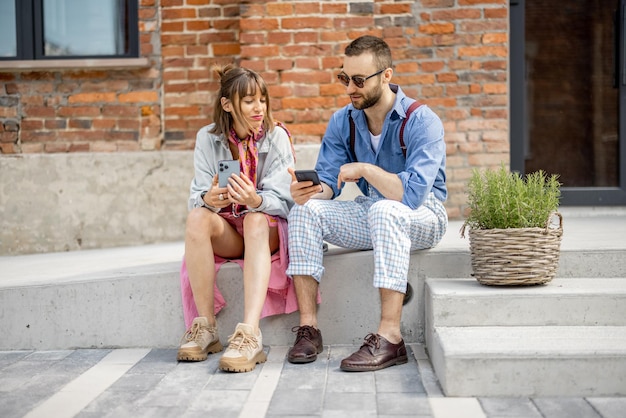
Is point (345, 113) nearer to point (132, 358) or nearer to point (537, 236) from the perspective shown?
point (537, 236)

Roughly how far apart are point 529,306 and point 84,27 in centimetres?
411

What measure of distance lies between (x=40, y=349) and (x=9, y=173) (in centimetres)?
211

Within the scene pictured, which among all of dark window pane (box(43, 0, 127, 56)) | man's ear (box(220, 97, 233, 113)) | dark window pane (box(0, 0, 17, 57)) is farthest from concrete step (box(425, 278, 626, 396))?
dark window pane (box(0, 0, 17, 57))

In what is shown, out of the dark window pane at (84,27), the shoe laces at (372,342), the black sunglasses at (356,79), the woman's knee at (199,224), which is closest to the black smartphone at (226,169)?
the woman's knee at (199,224)

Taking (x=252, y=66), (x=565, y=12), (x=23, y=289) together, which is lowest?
(x=23, y=289)

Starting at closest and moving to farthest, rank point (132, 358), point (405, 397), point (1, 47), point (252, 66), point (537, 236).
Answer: point (405, 397)
point (537, 236)
point (132, 358)
point (252, 66)
point (1, 47)

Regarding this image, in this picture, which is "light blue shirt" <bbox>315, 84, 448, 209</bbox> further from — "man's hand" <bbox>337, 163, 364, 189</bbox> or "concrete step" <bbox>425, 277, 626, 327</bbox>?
"concrete step" <bbox>425, 277, 626, 327</bbox>

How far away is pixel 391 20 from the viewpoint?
5.82 m

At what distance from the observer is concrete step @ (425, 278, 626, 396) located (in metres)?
3.14

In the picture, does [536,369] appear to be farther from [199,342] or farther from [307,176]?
[199,342]

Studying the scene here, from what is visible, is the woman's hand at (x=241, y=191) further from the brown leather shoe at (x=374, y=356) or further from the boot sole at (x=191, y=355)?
the brown leather shoe at (x=374, y=356)

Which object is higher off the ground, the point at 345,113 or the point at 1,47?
the point at 1,47

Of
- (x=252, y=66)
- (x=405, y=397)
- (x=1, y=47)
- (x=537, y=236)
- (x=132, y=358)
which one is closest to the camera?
(x=405, y=397)

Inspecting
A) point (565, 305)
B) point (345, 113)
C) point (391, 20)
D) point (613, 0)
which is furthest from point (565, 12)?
point (565, 305)
